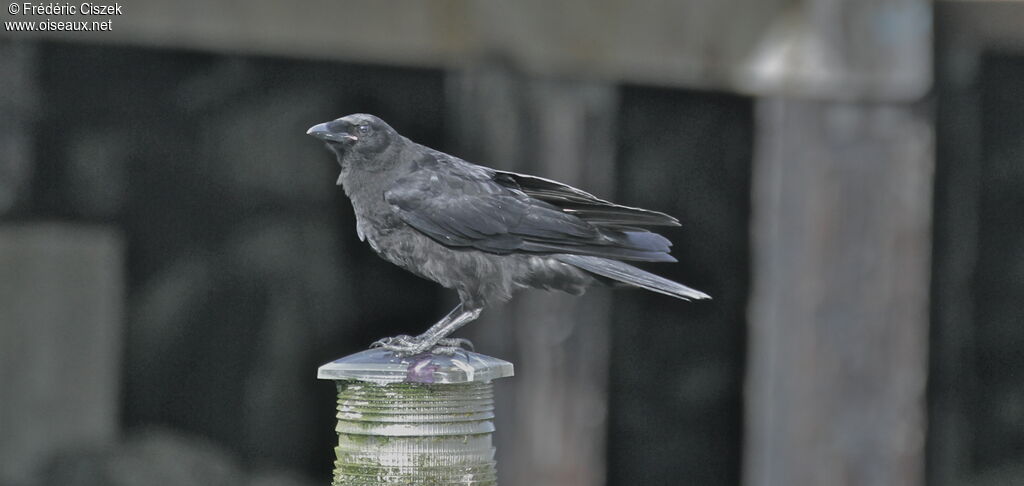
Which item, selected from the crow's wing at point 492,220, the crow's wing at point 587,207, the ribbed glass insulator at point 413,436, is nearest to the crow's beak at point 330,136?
the crow's wing at point 492,220

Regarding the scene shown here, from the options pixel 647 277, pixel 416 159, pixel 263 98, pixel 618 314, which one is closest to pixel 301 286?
pixel 263 98

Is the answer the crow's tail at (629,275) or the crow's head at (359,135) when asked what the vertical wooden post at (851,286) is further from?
the crow's head at (359,135)

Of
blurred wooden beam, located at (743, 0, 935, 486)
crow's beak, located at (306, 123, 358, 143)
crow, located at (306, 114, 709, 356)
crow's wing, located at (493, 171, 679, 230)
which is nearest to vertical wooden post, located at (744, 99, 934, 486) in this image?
blurred wooden beam, located at (743, 0, 935, 486)

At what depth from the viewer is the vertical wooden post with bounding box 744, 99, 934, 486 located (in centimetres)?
524

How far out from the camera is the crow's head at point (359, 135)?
368 centimetres

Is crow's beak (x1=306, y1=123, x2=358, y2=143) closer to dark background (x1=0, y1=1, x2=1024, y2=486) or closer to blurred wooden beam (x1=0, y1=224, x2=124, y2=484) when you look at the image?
dark background (x1=0, y1=1, x2=1024, y2=486)

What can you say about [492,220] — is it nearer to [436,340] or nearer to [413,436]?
[436,340]

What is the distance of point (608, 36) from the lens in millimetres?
5660

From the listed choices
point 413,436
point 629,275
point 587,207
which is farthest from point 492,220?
point 413,436

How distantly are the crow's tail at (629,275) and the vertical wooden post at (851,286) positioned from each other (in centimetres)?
182

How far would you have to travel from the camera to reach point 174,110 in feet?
21.0

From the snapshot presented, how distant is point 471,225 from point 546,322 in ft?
5.37

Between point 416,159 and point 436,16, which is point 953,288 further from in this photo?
point 416,159

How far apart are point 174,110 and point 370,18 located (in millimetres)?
1190
